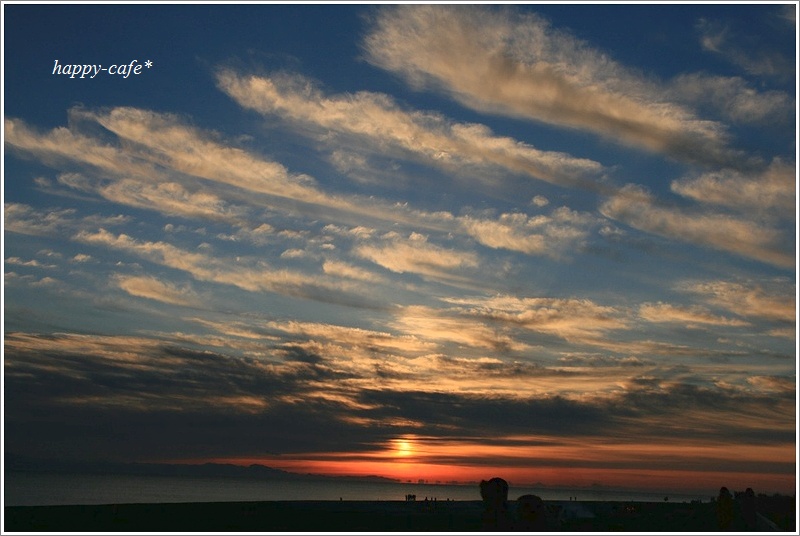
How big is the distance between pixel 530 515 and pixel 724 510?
1714 cm

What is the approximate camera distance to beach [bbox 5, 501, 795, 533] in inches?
2366

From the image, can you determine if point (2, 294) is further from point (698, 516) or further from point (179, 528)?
point (698, 516)

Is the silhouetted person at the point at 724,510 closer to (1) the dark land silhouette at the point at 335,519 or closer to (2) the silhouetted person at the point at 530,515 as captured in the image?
(1) the dark land silhouette at the point at 335,519

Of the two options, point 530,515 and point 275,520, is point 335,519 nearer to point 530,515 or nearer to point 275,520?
point 275,520

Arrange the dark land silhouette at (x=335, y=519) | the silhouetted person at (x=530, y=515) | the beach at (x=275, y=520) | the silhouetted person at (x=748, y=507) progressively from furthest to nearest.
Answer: the silhouetted person at (x=748, y=507), the beach at (x=275, y=520), the dark land silhouette at (x=335, y=519), the silhouetted person at (x=530, y=515)

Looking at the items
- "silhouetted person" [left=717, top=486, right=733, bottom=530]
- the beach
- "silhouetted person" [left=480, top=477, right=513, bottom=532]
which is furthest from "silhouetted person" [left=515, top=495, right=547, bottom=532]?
"silhouetted person" [left=717, top=486, right=733, bottom=530]

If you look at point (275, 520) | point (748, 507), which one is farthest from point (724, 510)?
point (275, 520)

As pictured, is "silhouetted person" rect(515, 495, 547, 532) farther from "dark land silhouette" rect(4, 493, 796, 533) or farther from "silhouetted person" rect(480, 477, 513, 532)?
"silhouetted person" rect(480, 477, 513, 532)

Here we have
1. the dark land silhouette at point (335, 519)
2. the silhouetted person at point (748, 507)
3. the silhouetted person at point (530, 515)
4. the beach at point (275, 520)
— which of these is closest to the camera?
the silhouetted person at point (530, 515)

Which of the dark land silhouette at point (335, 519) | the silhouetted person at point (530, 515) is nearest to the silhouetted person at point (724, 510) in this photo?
the dark land silhouette at point (335, 519)

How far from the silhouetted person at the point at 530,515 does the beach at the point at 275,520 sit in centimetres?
250

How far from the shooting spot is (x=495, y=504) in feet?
196

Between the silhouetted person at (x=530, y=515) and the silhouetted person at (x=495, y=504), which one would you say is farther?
the silhouetted person at (x=495, y=504)

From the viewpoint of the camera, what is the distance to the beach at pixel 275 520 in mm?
60094
